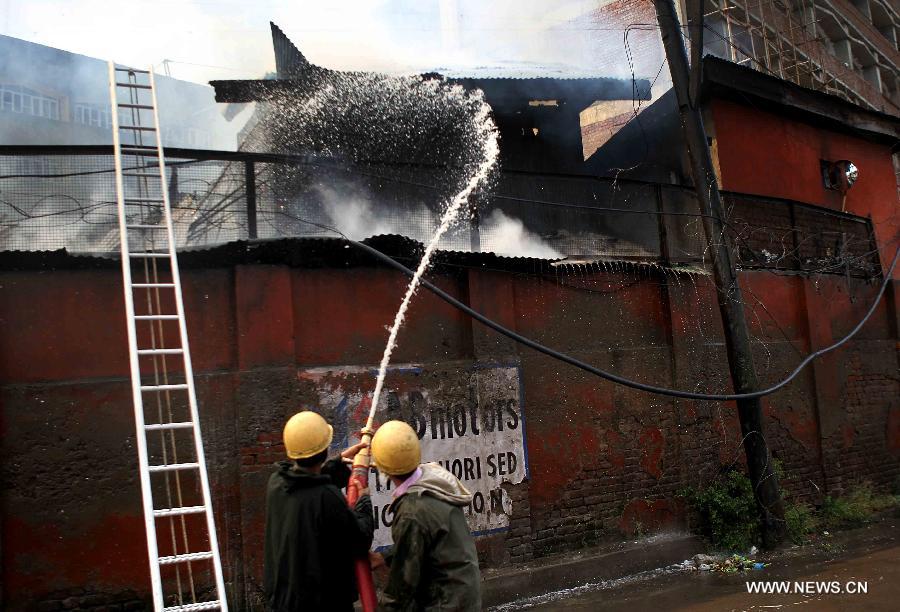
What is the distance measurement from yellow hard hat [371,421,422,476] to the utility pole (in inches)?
229

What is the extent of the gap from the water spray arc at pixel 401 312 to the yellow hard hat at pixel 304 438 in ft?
1.12

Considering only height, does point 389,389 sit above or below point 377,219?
below

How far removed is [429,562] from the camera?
311 centimetres

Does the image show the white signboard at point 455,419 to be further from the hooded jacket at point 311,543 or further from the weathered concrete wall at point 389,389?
the hooded jacket at point 311,543

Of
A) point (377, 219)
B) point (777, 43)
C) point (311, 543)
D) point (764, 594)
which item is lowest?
point (764, 594)

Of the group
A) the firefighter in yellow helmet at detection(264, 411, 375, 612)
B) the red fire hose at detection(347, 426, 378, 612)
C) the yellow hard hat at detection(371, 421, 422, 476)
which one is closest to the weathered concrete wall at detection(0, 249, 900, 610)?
the red fire hose at detection(347, 426, 378, 612)

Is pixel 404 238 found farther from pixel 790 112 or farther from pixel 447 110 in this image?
pixel 790 112

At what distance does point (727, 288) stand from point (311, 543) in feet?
20.5

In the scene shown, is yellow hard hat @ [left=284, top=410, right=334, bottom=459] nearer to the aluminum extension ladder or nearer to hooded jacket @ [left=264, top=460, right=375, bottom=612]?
hooded jacket @ [left=264, top=460, right=375, bottom=612]

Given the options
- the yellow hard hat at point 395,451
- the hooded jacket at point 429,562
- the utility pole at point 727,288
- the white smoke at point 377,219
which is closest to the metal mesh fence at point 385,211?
the white smoke at point 377,219

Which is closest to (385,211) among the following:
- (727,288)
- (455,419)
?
(455,419)

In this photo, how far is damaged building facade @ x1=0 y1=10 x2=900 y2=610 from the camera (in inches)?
215

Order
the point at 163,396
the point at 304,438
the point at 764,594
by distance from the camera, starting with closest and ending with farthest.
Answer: the point at 304,438 → the point at 163,396 → the point at 764,594

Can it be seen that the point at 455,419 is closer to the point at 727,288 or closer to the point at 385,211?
the point at 385,211
